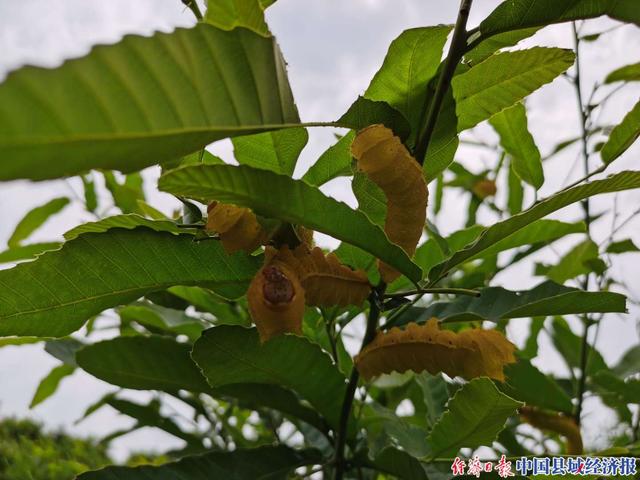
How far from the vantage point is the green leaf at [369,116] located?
552 millimetres

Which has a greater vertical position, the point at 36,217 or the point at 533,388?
the point at 36,217

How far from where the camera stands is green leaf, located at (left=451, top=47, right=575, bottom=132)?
614mm

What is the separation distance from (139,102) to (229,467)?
0.50 meters

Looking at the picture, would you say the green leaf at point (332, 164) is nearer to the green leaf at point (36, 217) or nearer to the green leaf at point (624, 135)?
the green leaf at point (624, 135)

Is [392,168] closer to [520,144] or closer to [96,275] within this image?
[96,275]

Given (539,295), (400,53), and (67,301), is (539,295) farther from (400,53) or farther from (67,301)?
(67,301)

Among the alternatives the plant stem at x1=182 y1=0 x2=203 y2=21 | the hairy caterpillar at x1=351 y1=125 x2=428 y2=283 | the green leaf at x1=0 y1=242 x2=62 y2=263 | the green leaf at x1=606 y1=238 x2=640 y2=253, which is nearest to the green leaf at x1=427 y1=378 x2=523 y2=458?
the hairy caterpillar at x1=351 y1=125 x2=428 y2=283

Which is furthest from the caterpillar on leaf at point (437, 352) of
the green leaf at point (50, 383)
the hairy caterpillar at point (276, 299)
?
the green leaf at point (50, 383)

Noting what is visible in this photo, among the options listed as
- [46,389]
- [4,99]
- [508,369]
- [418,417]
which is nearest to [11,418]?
[46,389]

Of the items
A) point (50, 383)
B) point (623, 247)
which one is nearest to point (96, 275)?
point (50, 383)

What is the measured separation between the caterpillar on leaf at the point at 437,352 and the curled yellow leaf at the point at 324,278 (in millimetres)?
51

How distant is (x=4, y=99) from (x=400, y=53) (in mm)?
382

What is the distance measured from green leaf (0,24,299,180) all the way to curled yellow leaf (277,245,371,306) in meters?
0.14

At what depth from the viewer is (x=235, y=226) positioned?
55 cm
